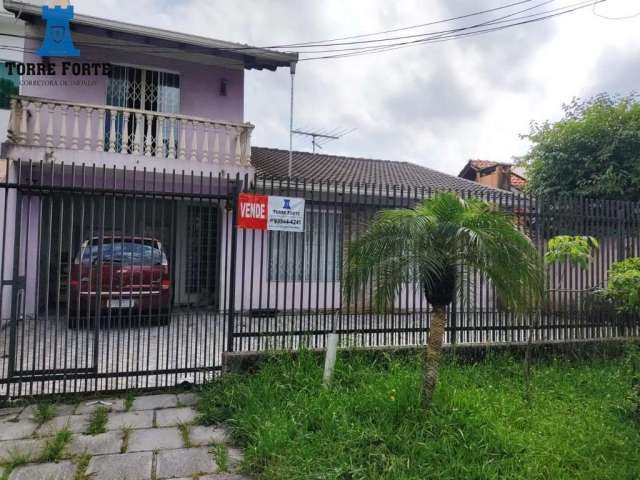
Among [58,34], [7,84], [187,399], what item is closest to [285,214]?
[187,399]

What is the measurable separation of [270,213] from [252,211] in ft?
0.66

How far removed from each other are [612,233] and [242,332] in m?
5.05

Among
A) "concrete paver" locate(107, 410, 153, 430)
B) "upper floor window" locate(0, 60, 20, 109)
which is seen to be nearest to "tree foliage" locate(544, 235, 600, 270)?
"concrete paver" locate(107, 410, 153, 430)

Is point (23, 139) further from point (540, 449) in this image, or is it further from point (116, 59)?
point (540, 449)

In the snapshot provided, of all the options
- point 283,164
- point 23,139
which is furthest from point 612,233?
point 23,139

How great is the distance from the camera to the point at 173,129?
7.80m

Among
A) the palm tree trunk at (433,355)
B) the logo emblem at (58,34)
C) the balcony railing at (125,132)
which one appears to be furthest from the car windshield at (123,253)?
the logo emblem at (58,34)

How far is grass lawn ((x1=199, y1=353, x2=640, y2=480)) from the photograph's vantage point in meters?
2.72

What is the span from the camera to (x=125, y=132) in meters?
7.45

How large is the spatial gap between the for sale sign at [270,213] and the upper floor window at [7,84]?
21.0ft

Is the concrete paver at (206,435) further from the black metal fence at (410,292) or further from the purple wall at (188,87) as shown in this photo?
the purple wall at (188,87)

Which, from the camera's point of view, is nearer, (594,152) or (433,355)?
(433,355)

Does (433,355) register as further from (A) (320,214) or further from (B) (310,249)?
(A) (320,214)

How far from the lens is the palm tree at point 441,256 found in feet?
10.1
